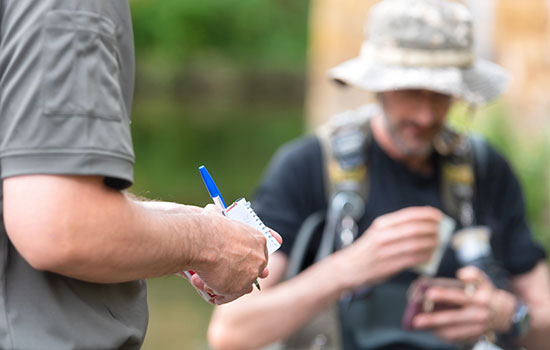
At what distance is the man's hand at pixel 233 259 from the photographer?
1906 mm

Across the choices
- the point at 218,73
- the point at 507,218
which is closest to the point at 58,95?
the point at 507,218

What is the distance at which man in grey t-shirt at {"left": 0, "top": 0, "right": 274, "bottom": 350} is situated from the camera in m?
1.68

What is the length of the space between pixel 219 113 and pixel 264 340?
103 feet

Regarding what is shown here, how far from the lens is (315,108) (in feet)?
35.4

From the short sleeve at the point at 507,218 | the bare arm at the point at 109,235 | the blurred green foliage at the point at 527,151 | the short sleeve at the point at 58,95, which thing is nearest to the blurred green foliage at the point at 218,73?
the blurred green foliage at the point at 527,151

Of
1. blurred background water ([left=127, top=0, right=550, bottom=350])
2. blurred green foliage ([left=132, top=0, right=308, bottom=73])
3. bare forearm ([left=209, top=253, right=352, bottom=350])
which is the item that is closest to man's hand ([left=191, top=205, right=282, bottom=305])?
blurred background water ([left=127, top=0, right=550, bottom=350])


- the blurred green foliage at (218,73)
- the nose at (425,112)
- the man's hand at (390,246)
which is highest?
the nose at (425,112)

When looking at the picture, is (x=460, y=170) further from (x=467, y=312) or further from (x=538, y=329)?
(x=538, y=329)

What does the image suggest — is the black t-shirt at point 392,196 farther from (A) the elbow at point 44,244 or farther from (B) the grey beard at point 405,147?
(A) the elbow at point 44,244

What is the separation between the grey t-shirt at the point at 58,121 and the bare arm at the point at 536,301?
2192 millimetres

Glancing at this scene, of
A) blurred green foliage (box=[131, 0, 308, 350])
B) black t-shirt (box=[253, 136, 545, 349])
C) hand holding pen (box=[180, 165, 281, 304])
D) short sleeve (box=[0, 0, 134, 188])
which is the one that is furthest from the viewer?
blurred green foliage (box=[131, 0, 308, 350])

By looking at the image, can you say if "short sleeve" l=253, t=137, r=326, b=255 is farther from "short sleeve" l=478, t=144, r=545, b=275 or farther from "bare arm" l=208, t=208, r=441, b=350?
"short sleeve" l=478, t=144, r=545, b=275

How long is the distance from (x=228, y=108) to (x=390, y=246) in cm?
3385

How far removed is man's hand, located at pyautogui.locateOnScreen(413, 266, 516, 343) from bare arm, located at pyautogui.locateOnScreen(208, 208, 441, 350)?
0.14 m
